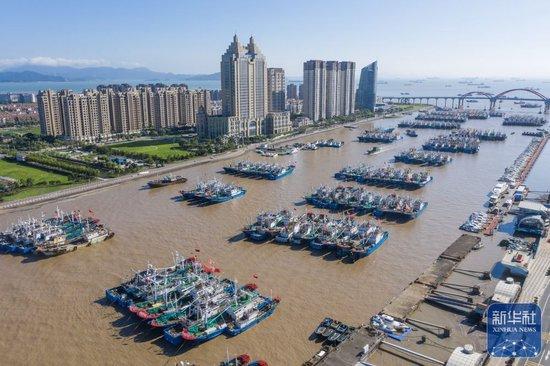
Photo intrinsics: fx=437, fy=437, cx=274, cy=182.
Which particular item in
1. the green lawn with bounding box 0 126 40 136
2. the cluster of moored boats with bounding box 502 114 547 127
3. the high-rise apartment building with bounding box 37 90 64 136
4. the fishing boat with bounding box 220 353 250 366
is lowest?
the fishing boat with bounding box 220 353 250 366

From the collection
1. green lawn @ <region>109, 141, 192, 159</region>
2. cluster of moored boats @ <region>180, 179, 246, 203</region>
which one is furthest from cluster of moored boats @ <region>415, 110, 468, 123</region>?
cluster of moored boats @ <region>180, 179, 246, 203</region>

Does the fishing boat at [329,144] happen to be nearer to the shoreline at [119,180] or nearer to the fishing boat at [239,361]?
the shoreline at [119,180]

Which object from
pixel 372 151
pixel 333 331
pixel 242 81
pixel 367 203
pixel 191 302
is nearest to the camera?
pixel 333 331

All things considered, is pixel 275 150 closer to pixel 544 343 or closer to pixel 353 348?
pixel 353 348

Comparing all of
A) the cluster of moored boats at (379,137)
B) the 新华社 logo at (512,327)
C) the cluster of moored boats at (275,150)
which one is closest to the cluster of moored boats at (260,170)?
the cluster of moored boats at (275,150)

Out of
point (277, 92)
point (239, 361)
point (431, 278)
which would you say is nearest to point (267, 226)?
point (431, 278)

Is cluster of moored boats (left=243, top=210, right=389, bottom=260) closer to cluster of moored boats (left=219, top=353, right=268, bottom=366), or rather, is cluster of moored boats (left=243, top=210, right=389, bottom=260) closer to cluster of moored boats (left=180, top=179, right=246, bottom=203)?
cluster of moored boats (left=180, top=179, right=246, bottom=203)

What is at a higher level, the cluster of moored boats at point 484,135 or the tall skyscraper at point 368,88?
the tall skyscraper at point 368,88
